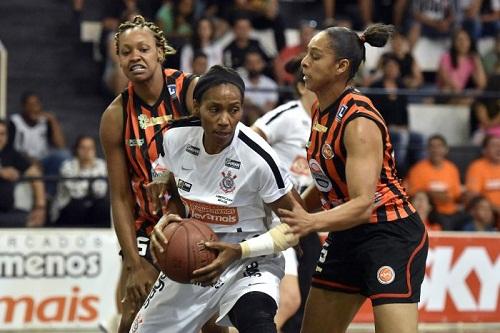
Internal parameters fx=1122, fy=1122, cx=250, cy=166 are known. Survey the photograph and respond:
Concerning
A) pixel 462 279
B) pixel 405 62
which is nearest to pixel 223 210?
pixel 462 279

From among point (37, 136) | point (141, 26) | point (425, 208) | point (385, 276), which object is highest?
point (141, 26)

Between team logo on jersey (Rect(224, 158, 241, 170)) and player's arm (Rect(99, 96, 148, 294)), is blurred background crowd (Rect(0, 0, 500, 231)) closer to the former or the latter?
player's arm (Rect(99, 96, 148, 294))

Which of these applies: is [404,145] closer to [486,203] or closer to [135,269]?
[486,203]

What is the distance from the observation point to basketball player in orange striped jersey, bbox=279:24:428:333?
17.5 ft

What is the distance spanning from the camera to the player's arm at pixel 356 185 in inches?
199

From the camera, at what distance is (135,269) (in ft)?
19.4

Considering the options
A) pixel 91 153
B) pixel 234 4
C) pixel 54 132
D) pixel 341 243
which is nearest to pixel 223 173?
pixel 341 243

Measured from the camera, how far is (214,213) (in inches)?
216

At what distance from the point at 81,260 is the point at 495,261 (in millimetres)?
3996

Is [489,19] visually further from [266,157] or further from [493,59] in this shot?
[266,157]

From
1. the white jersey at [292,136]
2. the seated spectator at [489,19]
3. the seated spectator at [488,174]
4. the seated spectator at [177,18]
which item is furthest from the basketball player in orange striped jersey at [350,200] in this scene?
the seated spectator at [489,19]

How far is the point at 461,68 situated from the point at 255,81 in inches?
118

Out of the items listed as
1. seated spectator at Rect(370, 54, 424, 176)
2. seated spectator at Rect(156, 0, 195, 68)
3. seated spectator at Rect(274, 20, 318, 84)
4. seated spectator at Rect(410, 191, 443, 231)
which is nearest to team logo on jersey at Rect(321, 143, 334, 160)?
seated spectator at Rect(410, 191, 443, 231)

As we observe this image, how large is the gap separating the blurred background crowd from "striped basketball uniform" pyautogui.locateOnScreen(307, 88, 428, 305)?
17.4 feet
